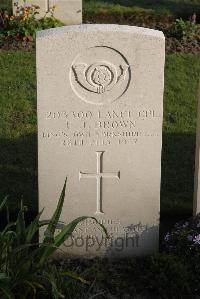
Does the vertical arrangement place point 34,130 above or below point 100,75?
below

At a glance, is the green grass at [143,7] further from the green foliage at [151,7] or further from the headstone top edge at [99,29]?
the headstone top edge at [99,29]

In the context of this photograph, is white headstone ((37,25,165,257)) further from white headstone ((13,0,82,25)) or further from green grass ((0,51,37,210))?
white headstone ((13,0,82,25))

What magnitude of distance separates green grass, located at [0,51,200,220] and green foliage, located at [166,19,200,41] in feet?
2.45

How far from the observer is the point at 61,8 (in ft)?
35.2

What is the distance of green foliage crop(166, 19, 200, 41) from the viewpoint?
10.4m

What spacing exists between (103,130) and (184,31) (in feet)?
18.2

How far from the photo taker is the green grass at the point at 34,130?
6.61 metres

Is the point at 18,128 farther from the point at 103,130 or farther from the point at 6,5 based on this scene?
the point at 6,5

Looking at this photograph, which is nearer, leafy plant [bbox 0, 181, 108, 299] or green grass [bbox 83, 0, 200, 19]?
leafy plant [bbox 0, 181, 108, 299]

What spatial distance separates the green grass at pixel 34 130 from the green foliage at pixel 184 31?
29.4 inches

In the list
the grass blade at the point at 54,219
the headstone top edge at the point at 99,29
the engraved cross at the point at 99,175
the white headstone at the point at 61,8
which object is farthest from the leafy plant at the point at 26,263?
the white headstone at the point at 61,8

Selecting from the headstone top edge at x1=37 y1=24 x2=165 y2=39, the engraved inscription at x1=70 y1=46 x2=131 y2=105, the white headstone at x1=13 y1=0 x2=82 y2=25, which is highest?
the white headstone at x1=13 y1=0 x2=82 y2=25

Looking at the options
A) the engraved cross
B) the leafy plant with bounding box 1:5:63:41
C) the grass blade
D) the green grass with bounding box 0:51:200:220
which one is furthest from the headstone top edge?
the leafy plant with bounding box 1:5:63:41

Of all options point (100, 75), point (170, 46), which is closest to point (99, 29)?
point (100, 75)
